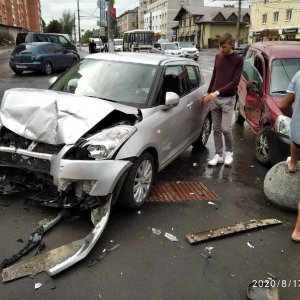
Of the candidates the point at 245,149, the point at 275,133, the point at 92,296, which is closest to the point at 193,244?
the point at 92,296

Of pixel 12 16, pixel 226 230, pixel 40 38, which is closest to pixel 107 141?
pixel 226 230

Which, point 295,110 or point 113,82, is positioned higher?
point 113,82

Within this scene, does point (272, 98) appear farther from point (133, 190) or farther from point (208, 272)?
point (208, 272)

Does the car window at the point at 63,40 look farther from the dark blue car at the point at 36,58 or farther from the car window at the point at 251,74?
the car window at the point at 251,74

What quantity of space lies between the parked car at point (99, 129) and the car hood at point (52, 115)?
0.03 feet

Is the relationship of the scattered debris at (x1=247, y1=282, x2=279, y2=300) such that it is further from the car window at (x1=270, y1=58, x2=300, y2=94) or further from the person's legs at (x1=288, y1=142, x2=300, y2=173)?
the car window at (x1=270, y1=58, x2=300, y2=94)

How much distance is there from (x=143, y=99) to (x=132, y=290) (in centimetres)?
243

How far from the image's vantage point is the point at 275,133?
5.40 metres

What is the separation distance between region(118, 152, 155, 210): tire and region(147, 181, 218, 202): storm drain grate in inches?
11.4

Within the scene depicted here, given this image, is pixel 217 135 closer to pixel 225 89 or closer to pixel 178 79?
pixel 225 89

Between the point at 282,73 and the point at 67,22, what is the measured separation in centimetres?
10461

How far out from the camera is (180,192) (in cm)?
500

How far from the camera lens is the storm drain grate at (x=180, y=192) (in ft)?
15.7

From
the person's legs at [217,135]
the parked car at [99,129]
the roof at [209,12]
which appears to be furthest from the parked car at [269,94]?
the roof at [209,12]
